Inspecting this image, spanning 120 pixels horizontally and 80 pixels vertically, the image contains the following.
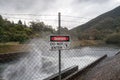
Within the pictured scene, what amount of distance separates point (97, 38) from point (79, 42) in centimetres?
122

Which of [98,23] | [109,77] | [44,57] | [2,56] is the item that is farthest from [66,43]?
[2,56]

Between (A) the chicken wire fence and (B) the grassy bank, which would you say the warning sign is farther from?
(B) the grassy bank

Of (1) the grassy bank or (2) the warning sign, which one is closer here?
(2) the warning sign

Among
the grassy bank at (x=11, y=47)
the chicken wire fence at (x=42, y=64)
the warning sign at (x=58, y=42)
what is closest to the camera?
the warning sign at (x=58, y=42)

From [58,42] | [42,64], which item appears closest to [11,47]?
[42,64]

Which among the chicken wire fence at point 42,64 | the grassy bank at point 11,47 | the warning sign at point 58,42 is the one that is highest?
the warning sign at point 58,42

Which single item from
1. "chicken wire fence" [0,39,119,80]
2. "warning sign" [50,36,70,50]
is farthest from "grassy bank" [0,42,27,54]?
"warning sign" [50,36,70,50]

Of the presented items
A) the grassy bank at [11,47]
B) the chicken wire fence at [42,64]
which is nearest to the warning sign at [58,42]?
the chicken wire fence at [42,64]

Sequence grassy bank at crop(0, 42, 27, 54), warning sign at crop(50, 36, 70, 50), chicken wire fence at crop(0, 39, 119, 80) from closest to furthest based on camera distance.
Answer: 1. warning sign at crop(50, 36, 70, 50)
2. chicken wire fence at crop(0, 39, 119, 80)
3. grassy bank at crop(0, 42, 27, 54)

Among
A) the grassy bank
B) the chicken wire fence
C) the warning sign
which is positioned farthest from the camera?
the grassy bank

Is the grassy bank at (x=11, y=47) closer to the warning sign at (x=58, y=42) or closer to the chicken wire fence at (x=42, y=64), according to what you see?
the chicken wire fence at (x=42, y=64)

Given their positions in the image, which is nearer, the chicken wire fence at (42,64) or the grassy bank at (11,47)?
the chicken wire fence at (42,64)

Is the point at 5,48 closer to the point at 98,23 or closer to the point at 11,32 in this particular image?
the point at 11,32

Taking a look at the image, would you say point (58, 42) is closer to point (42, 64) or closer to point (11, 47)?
point (42, 64)
